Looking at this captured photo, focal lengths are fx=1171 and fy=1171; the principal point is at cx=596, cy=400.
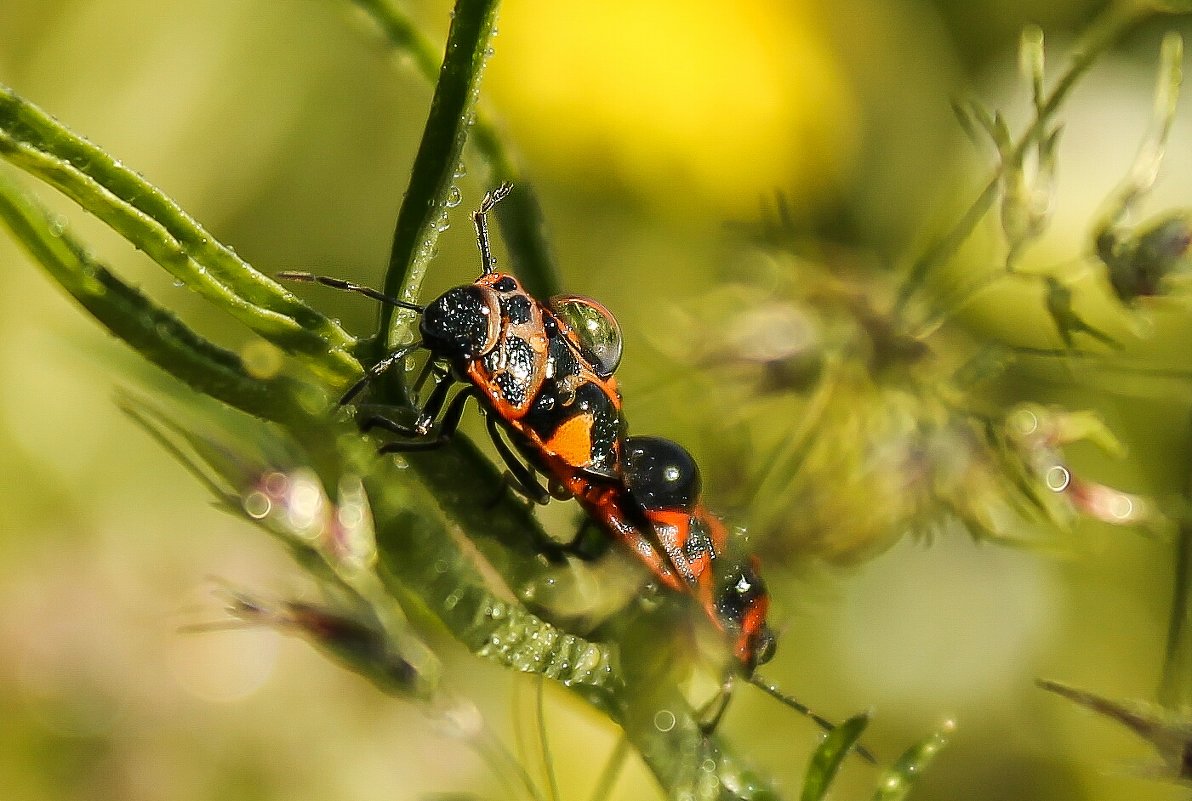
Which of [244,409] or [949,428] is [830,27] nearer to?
[949,428]

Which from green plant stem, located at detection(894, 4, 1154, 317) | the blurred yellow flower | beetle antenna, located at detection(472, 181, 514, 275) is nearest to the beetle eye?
beetle antenna, located at detection(472, 181, 514, 275)

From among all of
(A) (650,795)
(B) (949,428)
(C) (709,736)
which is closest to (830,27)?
(B) (949,428)

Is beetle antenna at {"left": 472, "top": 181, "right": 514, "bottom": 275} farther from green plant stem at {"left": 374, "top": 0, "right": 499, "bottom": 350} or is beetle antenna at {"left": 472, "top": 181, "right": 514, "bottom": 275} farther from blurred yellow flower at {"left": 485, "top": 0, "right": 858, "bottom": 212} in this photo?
blurred yellow flower at {"left": 485, "top": 0, "right": 858, "bottom": 212}

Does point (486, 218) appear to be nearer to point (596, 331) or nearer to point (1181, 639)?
point (596, 331)

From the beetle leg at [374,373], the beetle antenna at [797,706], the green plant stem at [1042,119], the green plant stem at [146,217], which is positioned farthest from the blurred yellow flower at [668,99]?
the green plant stem at [146,217]

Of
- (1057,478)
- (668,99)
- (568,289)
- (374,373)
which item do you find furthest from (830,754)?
(668,99)

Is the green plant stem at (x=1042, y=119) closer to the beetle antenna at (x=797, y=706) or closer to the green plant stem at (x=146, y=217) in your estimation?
the beetle antenna at (x=797, y=706)
